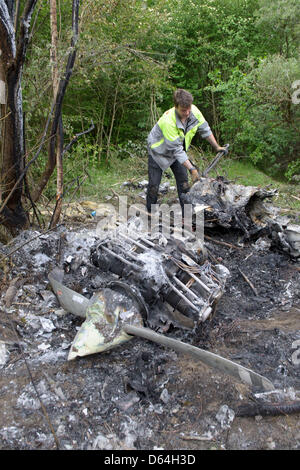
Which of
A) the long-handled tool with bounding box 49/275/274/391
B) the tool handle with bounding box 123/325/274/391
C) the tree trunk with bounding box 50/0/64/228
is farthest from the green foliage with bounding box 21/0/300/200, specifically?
the tool handle with bounding box 123/325/274/391

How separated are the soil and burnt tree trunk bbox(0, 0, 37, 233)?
2.31 feet

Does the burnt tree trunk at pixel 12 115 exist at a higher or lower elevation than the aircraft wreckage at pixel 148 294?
higher

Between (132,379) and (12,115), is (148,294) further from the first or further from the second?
(12,115)

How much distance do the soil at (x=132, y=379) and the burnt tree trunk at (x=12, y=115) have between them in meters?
0.70

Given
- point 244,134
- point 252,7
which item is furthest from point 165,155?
point 252,7

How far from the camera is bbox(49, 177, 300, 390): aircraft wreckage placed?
2637 mm

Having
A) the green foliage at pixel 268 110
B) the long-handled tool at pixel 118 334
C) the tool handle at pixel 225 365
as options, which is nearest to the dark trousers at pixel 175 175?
the long-handled tool at pixel 118 334

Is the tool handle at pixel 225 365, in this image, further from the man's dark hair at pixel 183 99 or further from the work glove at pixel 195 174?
the man's dark hair at pixel 183 99

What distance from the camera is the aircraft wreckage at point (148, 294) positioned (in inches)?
104

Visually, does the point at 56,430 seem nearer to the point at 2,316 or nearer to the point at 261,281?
the point at 2,316

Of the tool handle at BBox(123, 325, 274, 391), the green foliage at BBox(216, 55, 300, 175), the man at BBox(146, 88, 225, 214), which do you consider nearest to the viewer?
the tool handle at BBox(123, 325, 274, 391)

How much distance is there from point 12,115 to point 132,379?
2.87 metres

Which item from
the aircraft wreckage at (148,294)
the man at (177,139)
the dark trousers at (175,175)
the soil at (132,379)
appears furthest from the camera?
the dark trousers at (175,175)

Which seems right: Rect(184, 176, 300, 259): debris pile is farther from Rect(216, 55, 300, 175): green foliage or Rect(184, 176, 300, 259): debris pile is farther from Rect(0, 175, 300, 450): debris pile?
→ Rect(216, 55, 300, 175): green foliage
